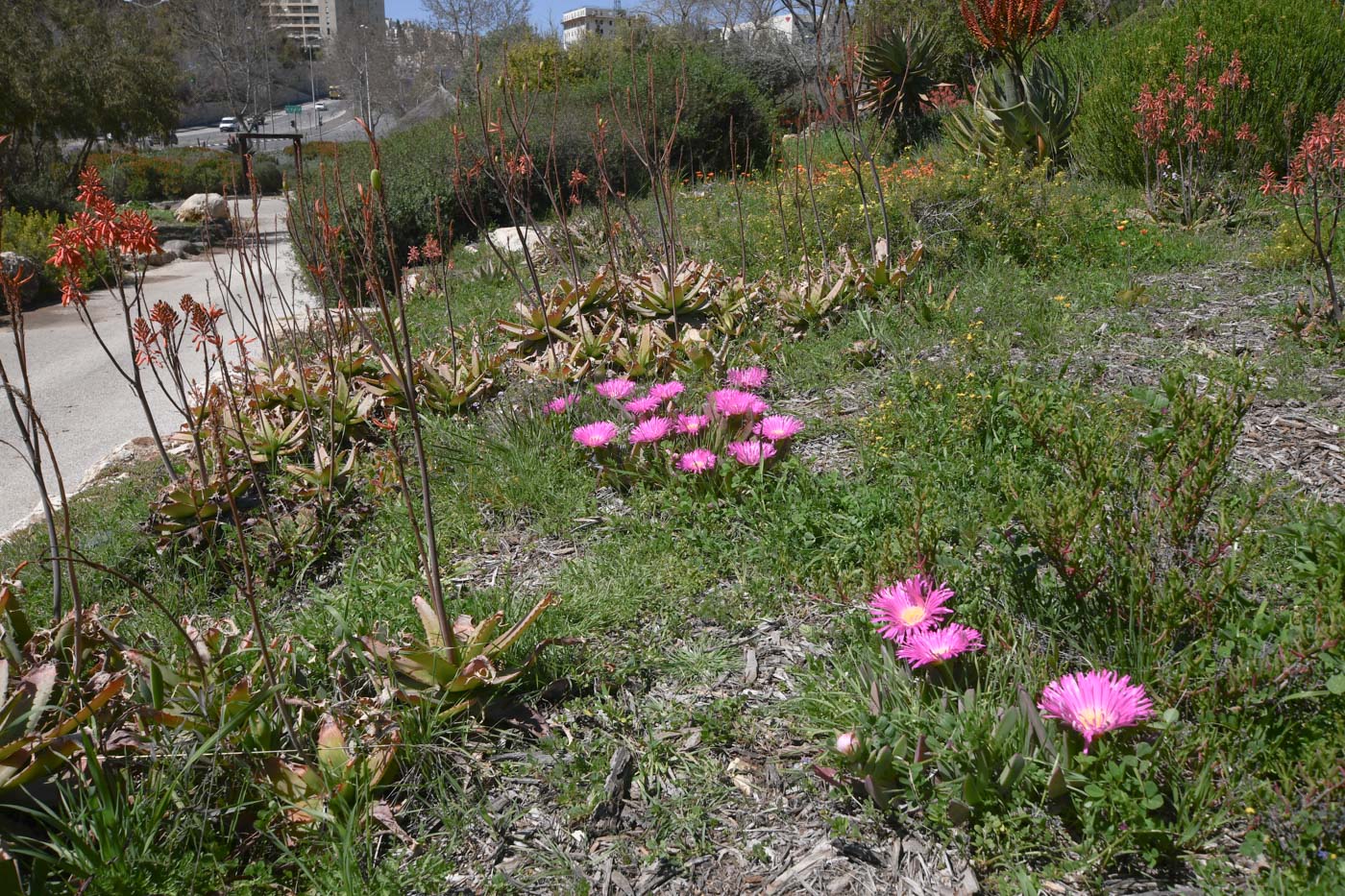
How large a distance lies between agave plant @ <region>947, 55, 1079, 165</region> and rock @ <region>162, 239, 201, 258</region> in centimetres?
1341

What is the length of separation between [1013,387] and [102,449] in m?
6.16

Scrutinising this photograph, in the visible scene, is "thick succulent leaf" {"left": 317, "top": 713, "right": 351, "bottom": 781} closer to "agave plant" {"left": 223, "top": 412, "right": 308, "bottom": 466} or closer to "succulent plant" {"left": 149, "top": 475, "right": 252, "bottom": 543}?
"succulent plant" {"left": 149, "top": 475, "right": 252, "bottom": 543}

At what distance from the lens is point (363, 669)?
7.64ft

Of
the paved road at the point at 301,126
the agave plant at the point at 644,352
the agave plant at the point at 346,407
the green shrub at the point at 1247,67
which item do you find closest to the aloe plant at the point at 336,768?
the agave plant at the point at 346,407

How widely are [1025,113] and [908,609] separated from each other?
27.1 feet

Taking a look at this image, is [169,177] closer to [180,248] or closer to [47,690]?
[180,248]

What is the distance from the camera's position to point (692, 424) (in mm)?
3191

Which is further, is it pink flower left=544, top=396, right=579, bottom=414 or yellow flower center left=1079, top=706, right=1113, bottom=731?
pink flower left=544, top=396, right=579, bottom=414

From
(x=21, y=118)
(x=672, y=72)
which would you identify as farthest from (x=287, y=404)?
(x=21, y=118)

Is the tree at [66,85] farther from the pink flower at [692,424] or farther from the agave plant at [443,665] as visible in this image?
the agave plant at [443,665]

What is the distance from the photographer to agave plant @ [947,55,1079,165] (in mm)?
8781

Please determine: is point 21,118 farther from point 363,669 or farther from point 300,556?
point 363,669

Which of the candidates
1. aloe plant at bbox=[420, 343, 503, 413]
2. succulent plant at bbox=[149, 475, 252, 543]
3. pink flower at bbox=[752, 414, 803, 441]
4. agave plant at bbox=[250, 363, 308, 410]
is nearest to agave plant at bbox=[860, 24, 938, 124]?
aloe plant at bbox=[420, 343, 503, 413]

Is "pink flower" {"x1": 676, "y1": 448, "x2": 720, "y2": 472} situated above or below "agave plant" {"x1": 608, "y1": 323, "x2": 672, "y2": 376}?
below
